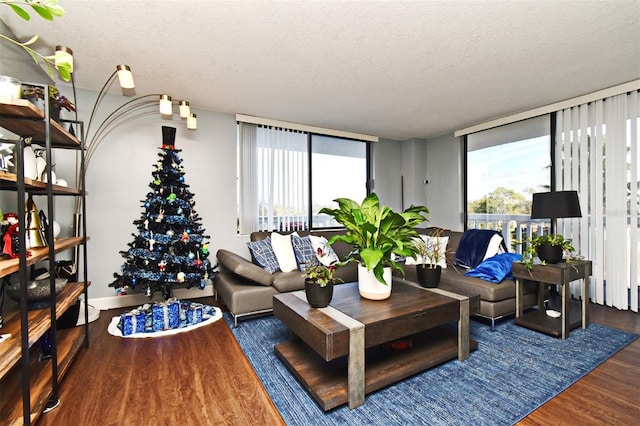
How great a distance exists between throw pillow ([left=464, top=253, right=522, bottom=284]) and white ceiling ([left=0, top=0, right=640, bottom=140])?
188cm

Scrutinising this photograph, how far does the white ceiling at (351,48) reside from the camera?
2.00 m

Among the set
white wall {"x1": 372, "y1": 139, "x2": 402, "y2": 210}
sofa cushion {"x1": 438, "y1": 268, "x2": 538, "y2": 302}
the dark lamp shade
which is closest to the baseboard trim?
sofa cushion {"x1": 438, "y1": 268, "x2": 538, "y2": 302}

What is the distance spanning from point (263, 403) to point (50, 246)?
1.56 m

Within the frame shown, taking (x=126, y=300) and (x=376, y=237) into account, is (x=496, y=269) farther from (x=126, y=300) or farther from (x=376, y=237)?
(x=126, y=300)

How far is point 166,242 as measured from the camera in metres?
2.86

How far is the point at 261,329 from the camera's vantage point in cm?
283

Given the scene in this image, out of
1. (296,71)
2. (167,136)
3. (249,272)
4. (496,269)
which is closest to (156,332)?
(249,272)

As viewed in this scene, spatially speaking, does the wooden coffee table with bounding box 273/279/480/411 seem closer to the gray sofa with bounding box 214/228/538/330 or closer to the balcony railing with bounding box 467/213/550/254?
the gray sofa with bounding box 214/228/538/330

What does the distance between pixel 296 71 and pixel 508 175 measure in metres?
3.53

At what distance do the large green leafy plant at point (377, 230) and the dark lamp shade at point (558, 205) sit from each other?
154cm

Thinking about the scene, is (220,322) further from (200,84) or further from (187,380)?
(200,84)

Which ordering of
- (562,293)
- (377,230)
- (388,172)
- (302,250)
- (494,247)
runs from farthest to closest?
(388,172), (302,250), (494,247), (562,293), (377,230)

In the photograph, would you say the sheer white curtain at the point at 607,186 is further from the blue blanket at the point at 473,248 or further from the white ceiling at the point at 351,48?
the blue blanket at the point at 473,248

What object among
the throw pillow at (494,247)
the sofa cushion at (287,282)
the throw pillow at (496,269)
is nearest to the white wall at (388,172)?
the throw pillow at (494,247)
